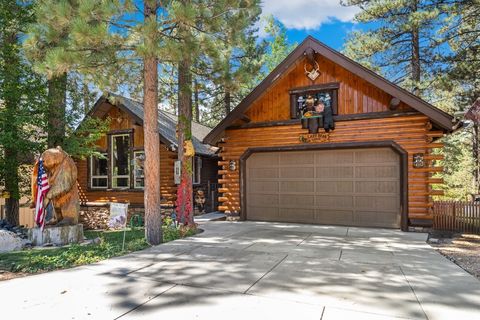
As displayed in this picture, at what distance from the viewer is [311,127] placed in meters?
9.67

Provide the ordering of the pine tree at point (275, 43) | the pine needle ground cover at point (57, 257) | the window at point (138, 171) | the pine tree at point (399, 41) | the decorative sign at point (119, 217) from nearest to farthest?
1. the pine needle ground cover at point (57, 257)
2. the decorative sign at point (119, 217)
3. the window at point (138, 171)
4. the pine tree at point (399, 41)
5. the pine tree at point (275, 43)

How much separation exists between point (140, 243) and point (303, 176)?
18.3 feet

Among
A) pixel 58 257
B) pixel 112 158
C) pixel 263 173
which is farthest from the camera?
pixel 112 158

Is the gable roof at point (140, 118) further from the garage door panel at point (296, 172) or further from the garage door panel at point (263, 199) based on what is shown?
the garage door panel at point (296, 172)

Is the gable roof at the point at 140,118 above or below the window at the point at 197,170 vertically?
above

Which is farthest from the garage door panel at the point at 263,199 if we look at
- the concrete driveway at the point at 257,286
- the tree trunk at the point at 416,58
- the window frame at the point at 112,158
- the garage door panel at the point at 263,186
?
the tree trunk at the point at 416,58

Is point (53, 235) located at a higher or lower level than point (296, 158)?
lower

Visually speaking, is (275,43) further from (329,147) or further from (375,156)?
(375,156)

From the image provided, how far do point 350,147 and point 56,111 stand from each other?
32.6 feet

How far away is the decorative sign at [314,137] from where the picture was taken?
9.62m

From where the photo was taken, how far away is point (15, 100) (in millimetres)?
10047

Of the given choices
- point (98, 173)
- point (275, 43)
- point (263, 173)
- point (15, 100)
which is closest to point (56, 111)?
point (15, 100)

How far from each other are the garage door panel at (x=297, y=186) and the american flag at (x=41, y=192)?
6869mm

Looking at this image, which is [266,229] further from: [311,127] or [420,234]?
[420,234]
